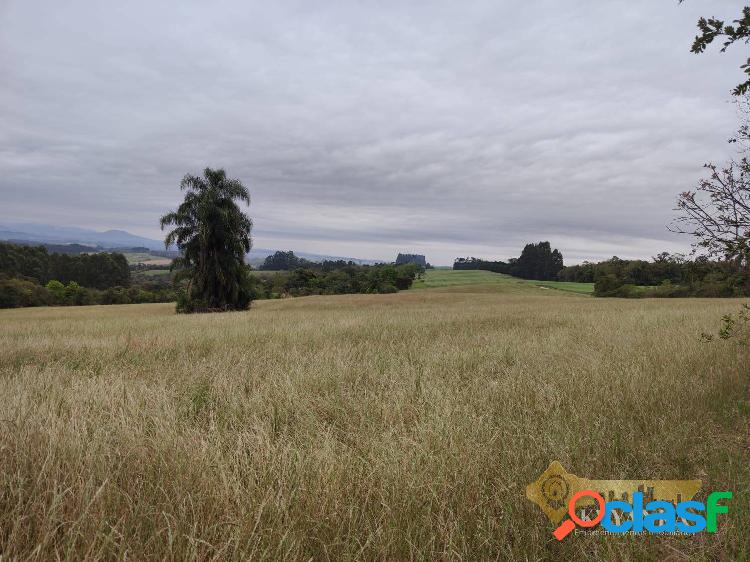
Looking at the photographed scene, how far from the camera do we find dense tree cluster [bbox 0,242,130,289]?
8025 centimetres

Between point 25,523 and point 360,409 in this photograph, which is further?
point 360,409

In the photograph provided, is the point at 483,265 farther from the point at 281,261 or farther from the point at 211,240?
the point at 211,240

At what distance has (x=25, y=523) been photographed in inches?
75.8

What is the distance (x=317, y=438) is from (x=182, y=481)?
104 centimetres

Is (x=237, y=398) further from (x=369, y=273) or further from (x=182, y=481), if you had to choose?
(x=369, y=273)

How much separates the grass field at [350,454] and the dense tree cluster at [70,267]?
318 ft

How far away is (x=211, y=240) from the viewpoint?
29297 millimetres

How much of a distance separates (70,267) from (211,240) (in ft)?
255

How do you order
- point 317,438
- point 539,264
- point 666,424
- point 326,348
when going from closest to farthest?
point 317,438 → point 666,424 → point 326,348 → point 539,264

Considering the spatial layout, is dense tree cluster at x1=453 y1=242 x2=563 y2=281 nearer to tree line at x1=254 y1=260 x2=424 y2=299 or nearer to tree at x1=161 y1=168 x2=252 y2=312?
tree line at x1=254 y1=260 x2=424 y2=299

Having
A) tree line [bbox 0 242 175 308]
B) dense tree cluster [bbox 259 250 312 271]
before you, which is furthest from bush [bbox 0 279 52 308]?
dense tree cluster [bbox 259 250 312 271]

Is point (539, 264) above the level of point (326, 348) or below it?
above

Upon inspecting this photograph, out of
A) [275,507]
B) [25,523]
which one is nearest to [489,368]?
[275,507]

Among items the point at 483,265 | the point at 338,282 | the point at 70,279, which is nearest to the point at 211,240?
the point at 338,282
